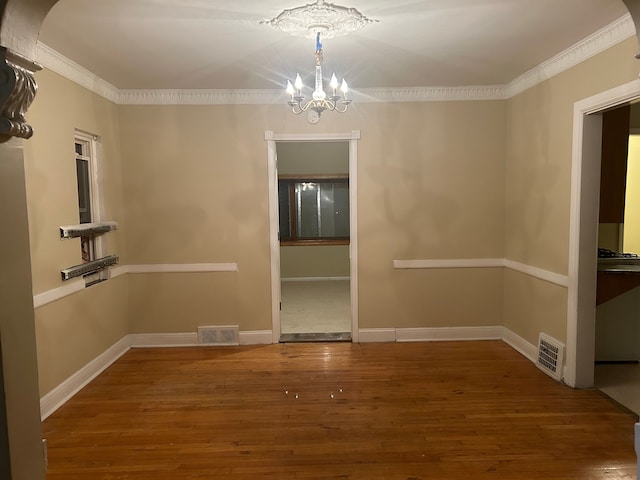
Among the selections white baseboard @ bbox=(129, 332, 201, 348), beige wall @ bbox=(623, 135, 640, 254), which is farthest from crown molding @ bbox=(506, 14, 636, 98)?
white baseboard @ bbox=(129, 332, 201, 348)

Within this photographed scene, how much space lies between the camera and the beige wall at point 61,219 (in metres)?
3.03

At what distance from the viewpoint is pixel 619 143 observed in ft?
11.4

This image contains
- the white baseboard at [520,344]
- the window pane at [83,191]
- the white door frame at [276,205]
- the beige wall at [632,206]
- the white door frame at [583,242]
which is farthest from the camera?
the beige wall at [632,206]

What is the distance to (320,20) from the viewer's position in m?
2.56

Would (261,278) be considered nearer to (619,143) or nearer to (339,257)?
(619,143)

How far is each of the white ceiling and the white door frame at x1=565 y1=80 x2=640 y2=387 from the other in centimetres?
67

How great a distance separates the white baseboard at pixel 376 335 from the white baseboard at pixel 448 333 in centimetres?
7

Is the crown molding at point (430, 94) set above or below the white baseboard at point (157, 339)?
above

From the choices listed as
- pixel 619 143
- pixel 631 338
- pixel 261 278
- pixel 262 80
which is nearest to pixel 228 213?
pixel 261 278

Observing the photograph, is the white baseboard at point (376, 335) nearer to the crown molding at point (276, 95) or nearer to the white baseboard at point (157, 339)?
the white baseboard at point (157, 339)

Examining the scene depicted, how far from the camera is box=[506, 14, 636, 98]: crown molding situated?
2791 millimetres

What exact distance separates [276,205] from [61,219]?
78.7 inches

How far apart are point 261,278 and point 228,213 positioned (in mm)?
790

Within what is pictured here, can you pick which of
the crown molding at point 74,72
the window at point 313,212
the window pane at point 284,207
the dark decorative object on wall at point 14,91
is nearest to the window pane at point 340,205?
the window at point 313,212
